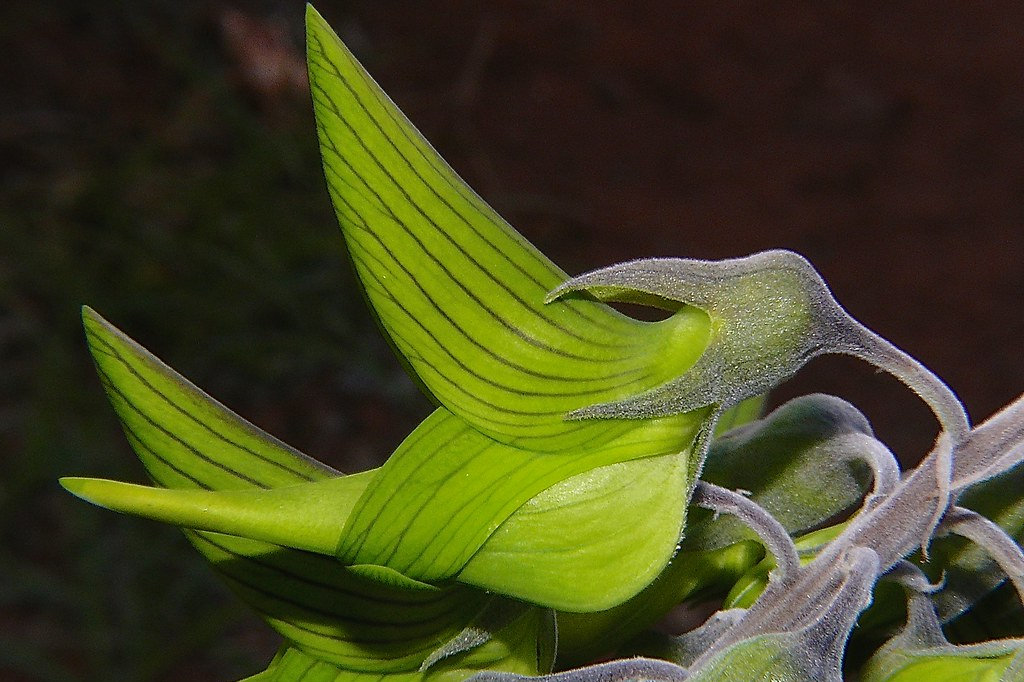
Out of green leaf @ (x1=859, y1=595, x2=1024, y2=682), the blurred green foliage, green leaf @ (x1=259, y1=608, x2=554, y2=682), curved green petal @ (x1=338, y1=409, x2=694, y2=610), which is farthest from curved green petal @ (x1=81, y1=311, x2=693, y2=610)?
the blurred green foliage

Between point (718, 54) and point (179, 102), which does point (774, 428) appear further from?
point (718, 54)

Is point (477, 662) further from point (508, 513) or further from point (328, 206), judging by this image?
point (328, 206)

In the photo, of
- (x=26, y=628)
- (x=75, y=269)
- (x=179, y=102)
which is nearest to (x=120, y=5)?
(x=179, y=102)

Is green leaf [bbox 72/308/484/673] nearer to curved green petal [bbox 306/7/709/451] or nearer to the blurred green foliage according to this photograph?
curved green petal [bbox 306/7/709/451]

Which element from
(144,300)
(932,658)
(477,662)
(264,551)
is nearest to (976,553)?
(932,658)

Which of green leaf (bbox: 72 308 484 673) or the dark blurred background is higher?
green leaf (bbox: 72 308 484 673)

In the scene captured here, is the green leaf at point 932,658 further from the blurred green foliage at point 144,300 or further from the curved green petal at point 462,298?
the blurred green foliage at point 144,300
